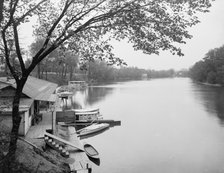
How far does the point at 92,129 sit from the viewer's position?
62.6 feet

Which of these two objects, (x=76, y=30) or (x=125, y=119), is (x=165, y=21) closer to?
(x=76, y=30)

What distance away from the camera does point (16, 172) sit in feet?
21.3

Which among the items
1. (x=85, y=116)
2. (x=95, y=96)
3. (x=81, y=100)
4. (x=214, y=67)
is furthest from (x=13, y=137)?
(x=214, y=67)

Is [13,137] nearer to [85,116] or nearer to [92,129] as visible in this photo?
[92,129]

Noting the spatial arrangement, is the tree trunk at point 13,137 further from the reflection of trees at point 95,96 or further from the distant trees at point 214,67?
the distant trees at point 214,67

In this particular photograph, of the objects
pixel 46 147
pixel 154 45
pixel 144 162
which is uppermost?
pixel 154 45

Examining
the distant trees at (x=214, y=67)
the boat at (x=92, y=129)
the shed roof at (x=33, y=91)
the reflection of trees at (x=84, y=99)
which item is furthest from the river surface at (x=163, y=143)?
the distant trees at (x=214, y=67)

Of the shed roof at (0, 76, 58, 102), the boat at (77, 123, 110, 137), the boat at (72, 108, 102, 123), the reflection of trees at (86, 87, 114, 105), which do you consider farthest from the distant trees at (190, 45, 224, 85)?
the shed roof at (0, 76, 58, 102)

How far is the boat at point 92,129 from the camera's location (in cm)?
1832

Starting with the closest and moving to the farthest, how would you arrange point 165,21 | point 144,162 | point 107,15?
point 165,21 → point 107,15 → point 144,162

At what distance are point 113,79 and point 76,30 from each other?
4246 inches

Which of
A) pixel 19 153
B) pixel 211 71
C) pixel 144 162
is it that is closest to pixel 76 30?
pixel 19 153

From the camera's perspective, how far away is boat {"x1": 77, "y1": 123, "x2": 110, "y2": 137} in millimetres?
18317

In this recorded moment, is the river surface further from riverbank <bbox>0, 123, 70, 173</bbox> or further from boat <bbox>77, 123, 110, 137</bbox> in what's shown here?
riverbank <bbox>0, 123, 70, 173</bbox>
